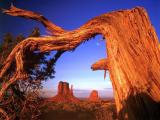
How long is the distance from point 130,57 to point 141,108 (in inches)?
29.6

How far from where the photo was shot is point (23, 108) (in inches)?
230

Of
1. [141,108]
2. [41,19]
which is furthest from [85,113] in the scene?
[141,108]

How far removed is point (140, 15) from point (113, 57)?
89cm

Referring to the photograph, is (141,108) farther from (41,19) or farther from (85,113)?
(85,113)

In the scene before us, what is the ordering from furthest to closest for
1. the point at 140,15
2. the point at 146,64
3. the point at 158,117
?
the point at 140,15 < the point at 146,64 < the point at 158,117

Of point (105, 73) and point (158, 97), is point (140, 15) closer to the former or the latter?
point (158, 97)

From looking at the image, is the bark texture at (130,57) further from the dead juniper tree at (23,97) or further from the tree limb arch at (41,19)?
the dead juniper tree at (23,97)

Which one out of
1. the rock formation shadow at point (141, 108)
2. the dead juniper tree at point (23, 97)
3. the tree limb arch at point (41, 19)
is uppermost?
the tree limb arch at point (41, 19)

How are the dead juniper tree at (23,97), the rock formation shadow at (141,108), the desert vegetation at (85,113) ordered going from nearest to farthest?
the rock formation shadow at (141,108) < the dead juniper tree at (23,97) < the desert vegetation at (85,113)

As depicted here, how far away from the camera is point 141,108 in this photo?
355 centimetres

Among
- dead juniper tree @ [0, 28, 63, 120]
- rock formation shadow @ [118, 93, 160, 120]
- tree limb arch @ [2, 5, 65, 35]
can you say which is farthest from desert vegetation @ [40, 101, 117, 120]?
rock formation shadow @ [118, 93, 160, 120]

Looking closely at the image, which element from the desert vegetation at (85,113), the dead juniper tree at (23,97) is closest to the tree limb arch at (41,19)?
the dead juniper tree at (23,97)

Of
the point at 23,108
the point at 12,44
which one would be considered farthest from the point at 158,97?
the point at 12,44

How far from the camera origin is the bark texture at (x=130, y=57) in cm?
361
